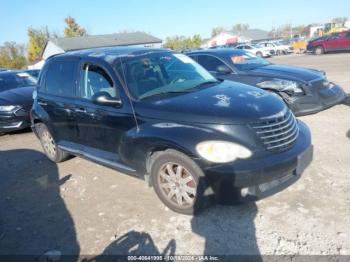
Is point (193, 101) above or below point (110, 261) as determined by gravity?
above

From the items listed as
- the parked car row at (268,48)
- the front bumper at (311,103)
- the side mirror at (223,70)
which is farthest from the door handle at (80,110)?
the parked car row at (268,48)

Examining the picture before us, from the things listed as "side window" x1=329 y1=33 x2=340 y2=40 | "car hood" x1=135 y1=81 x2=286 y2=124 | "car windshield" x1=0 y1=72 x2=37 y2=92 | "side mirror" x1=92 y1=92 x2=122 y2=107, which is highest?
"side mirror" x1=92 y1=92 x2=122 y2=107

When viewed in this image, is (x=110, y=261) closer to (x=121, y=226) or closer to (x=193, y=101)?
(x=121, y=226)

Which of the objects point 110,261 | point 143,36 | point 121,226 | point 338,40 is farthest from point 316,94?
point 143,36

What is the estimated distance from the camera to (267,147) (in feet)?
11.4

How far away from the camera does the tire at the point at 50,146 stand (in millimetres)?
5793

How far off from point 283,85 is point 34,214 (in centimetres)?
532

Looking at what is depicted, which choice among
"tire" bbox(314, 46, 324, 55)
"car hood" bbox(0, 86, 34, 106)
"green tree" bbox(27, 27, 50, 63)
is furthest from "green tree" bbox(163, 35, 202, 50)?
Result: "car hood" bbox(0, 86, 34, 106)

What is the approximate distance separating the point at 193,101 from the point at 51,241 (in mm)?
2195

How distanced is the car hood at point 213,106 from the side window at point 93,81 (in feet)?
2.18

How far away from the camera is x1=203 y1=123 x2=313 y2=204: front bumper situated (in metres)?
3.29

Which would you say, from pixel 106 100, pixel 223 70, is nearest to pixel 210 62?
pixel 223 70

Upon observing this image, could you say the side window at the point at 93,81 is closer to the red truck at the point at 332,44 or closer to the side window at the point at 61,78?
the side window at the point at 61,78

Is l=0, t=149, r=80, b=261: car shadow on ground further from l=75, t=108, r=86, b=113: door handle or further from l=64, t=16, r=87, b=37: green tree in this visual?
l=64, t=16, r=87, b=37: green tree
